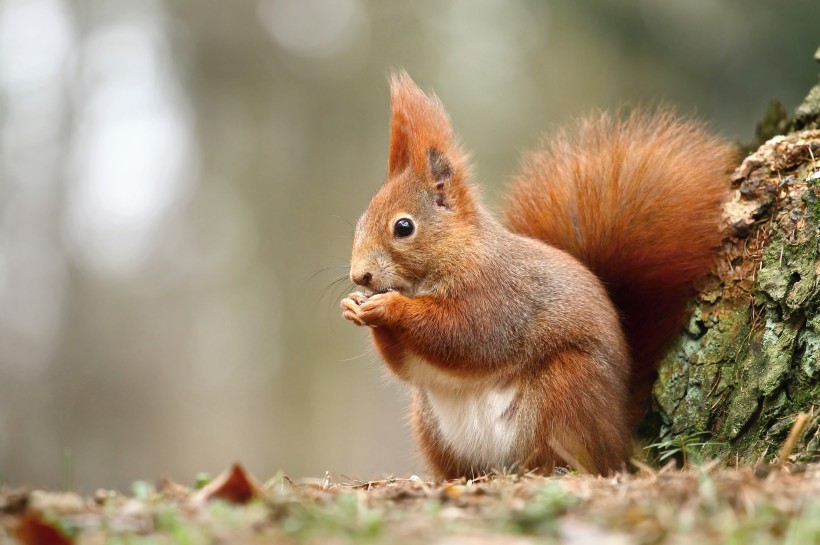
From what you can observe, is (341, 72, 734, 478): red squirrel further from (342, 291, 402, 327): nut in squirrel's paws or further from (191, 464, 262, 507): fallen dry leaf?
(191, 464, 262, 507): fallen dry leaf

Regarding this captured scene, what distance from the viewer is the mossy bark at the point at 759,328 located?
7.54ft

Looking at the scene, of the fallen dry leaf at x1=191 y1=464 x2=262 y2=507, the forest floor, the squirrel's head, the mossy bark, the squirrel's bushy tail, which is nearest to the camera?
the forest floor

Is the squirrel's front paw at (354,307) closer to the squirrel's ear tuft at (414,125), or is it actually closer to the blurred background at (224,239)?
the squirrel's ear tuft at (414,125)

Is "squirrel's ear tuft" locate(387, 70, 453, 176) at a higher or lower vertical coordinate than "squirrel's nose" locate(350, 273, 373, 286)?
higher

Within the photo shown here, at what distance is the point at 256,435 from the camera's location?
305 inches

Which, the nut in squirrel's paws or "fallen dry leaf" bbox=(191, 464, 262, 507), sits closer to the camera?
"fallen dry leaf" bbox=(191, 464, 262, 507)

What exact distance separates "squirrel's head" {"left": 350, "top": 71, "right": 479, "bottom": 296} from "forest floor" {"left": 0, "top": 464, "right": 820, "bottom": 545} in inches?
35.1

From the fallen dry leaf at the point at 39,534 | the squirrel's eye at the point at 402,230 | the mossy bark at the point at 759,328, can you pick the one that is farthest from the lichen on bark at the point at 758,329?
the fallen dry leaf at the point at 39,534

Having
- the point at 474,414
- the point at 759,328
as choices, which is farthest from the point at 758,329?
the point at 474,414

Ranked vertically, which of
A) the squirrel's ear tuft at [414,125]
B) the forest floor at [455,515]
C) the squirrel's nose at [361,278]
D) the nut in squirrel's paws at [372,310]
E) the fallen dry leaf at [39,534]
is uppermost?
the squirrel's ear tuft at [414,125]

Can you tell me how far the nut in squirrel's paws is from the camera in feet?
7.56

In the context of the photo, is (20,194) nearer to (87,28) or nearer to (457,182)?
(87,28)

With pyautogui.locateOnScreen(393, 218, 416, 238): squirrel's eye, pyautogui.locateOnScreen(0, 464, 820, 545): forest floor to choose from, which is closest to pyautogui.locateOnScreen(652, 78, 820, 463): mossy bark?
pyautogui.locateOnScreen(0, 464, 820, 545): forest floor

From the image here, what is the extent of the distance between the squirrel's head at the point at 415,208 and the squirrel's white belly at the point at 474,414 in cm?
26
